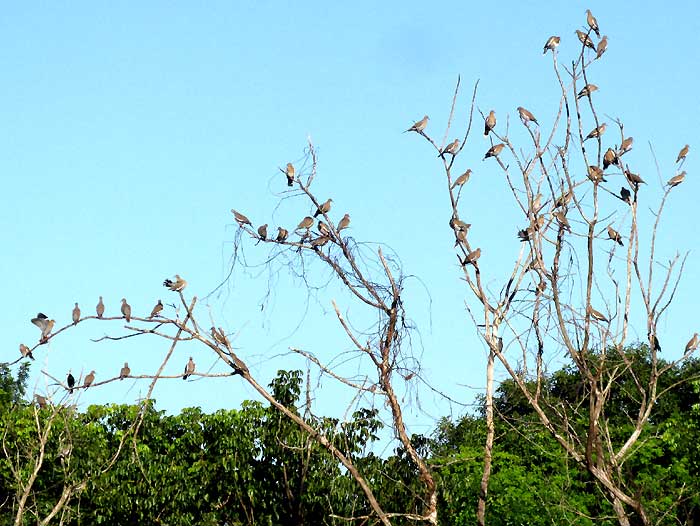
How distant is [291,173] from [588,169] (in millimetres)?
2449

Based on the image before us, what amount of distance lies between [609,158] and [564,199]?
54 centimetres

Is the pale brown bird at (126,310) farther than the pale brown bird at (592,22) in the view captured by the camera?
No

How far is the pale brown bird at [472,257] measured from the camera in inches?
398

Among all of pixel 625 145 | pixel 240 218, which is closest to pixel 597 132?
pixel 625 145

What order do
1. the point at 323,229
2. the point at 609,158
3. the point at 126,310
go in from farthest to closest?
the point at 609,158 < the point at 323,229 < the point at 126,310

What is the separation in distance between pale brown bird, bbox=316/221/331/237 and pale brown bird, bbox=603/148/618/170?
7.82 ft

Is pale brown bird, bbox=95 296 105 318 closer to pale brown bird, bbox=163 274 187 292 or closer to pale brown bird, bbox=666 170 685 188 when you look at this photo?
pale brown bird, bbox=163 274 187 292

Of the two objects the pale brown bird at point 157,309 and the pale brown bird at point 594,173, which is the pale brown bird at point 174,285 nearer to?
the pale brown bird at point 157,309

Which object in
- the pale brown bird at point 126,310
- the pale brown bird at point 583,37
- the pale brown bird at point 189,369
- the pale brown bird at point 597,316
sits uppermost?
the pale brown bird at point 583,37

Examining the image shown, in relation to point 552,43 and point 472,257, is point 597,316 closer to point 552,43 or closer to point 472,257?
point 472,257

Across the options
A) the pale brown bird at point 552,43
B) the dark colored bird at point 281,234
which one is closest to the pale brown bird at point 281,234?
the dark colored bird at point 281,234

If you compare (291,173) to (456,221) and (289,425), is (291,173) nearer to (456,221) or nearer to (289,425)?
(456,221)

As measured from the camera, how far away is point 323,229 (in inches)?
385

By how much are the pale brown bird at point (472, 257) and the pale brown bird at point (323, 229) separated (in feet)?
4.12
